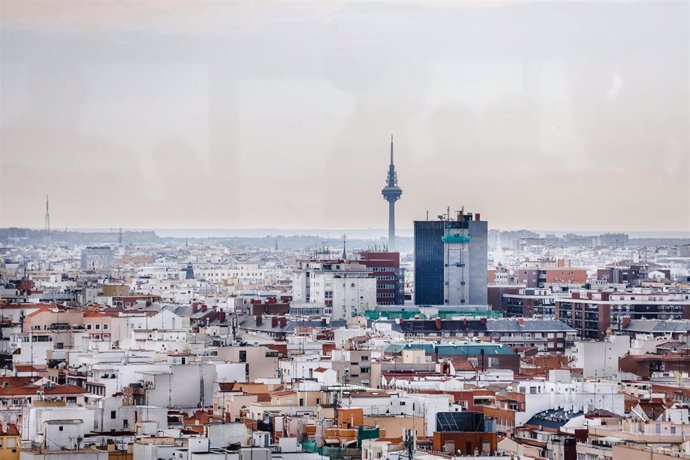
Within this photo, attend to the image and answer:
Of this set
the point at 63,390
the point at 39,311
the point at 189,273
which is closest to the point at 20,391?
the point at 63,390

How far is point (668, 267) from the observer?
43.7 metres

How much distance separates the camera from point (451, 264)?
34.9 metres

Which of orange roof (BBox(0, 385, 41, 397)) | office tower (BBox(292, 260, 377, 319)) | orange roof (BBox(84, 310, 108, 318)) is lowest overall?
orange roof (BBox(0, 385, 41, 397))

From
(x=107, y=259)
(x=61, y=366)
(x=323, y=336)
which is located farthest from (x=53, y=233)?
(x=107, y=259)

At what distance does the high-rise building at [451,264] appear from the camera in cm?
3434

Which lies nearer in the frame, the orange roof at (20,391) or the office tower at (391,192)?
the orange roof at (20,391)

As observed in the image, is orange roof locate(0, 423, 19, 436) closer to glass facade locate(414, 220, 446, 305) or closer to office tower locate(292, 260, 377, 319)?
office tower locate(292, 260, 377, 319)

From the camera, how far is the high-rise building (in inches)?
1352

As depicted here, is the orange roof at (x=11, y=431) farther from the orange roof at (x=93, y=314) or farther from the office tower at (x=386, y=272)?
the office tower at (x=386, y=272)

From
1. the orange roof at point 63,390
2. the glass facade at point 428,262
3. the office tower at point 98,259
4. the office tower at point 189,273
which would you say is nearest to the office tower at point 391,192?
the glass facade at point 428,262

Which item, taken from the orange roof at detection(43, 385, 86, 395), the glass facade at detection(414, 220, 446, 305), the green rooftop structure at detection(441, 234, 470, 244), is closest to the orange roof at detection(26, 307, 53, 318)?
the orange roof at detection(43, 385, 86, 395)

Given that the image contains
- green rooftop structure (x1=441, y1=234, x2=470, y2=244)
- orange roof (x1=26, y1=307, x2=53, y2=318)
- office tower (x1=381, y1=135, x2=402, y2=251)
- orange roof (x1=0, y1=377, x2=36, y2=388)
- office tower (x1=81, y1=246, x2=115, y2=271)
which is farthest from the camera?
office tower (x1=81, y1=246, x2=115, y2=271)

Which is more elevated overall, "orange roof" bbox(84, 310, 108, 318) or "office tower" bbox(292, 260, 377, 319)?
"office tower" bbox(292, 260, 377, 319)

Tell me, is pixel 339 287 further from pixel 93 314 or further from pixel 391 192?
pixel 93 314
